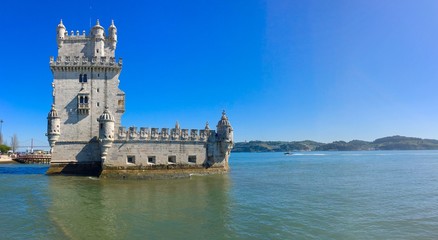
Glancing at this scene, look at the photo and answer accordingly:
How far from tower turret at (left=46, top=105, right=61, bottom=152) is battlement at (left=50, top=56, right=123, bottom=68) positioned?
5359 millimetres

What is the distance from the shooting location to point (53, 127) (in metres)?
35.5

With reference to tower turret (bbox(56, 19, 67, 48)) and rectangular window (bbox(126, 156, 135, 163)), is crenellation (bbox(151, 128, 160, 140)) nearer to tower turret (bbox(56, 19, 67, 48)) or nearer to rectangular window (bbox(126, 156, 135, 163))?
rectangular window (bbox(126, 156, 135, 163))

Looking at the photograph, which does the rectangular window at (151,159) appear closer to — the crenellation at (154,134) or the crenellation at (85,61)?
the crenellation at (154,134)

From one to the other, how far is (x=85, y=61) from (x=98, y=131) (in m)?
8.03

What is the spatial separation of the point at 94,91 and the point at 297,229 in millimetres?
29081

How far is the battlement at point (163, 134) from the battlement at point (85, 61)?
764 cm

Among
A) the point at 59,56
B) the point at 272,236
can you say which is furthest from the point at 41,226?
the point at 59,56

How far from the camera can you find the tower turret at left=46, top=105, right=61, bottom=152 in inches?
1396

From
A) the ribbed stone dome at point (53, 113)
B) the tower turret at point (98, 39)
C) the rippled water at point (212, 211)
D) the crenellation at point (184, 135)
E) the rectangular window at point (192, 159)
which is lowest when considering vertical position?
the rippled water at point (212, 211)

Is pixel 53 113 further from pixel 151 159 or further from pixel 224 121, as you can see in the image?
pixel 224 121

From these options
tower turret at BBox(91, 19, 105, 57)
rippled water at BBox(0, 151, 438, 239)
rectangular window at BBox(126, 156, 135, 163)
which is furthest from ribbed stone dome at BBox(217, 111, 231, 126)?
tower turret at BBox(91, 19, 105, 57)

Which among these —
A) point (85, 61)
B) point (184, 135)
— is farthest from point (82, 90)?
point (184, 135)

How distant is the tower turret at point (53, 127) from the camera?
35469mm

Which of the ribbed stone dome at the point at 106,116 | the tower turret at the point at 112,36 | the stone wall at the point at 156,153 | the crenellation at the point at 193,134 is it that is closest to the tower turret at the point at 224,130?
the stone wall at the point at 156,153
